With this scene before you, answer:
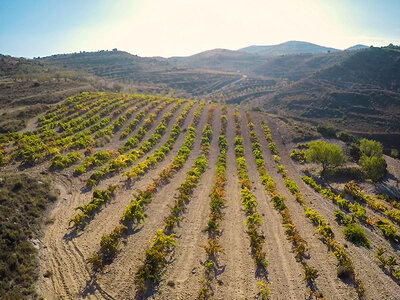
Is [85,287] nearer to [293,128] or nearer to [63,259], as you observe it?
[63,259]

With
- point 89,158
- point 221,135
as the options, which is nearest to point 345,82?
point 221,135

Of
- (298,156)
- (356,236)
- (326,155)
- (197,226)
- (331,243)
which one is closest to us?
(331,243)

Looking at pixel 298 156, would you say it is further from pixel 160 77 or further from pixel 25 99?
pixel 160 77

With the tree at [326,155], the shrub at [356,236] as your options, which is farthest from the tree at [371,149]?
the shrub at [356,236]

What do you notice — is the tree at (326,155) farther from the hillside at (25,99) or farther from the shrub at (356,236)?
the hillside at (25,99)

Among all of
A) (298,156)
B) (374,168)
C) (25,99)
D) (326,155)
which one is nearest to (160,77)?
(25,99)

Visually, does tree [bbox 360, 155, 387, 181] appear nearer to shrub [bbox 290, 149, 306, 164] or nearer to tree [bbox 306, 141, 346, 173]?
tree [bbox 306, 141, 346, 173]

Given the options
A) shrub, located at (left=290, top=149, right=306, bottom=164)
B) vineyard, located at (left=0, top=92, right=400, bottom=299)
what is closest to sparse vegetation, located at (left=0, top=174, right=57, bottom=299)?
vineyard, located at (left=0, top=92, right=400, bottom=299)

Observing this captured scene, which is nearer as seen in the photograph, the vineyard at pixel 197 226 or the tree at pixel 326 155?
the vineyard at pixel 197 226
